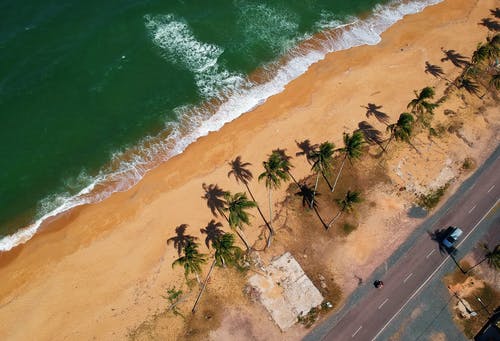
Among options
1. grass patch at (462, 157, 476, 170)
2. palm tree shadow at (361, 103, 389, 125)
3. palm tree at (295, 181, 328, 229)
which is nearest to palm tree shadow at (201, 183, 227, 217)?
palm tree at (295, 181, 328, 229)

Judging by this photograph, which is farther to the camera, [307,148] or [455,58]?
[455,58]

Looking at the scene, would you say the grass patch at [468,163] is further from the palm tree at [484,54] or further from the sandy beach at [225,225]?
the palm tree at [484,54]

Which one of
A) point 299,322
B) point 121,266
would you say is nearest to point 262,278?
point 299,322

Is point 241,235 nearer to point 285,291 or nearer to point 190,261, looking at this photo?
point 285,291

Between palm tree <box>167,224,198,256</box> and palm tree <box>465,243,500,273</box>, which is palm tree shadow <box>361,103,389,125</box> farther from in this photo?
palm tree <box>167,224,198,256</box>

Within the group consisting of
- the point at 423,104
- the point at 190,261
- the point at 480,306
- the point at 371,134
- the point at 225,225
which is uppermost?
the point at 190,261

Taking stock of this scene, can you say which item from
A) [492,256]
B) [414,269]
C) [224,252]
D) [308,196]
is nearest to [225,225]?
[224,252]

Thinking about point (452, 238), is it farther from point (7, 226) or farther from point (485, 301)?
point (7, 226)
